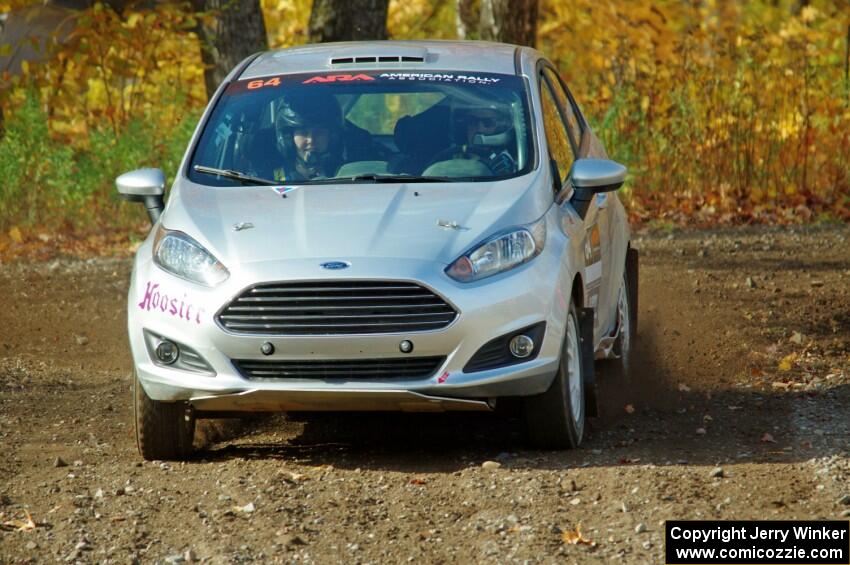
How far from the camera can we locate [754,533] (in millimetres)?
5121

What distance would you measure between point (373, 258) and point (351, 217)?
0.39 m

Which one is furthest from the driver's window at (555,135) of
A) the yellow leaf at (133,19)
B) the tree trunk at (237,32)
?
the yellow leaf at (133,19)

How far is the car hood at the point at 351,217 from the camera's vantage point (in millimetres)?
6184

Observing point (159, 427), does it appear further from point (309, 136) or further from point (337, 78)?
point (337, 78)

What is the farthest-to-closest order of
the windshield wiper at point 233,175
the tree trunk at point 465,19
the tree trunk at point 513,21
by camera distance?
1. the tree trunk at point 465,19
2. the tree trunk at point 513,21
3. the windshield wiper at point 233,175

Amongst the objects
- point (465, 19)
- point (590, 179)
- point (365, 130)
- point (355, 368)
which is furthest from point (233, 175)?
point (465, 19)


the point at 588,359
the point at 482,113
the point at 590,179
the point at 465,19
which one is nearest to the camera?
the point at 588,359

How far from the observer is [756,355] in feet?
30.1

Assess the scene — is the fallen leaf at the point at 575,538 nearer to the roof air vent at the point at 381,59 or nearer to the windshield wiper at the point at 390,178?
the windshield wiper at the point at 390,178

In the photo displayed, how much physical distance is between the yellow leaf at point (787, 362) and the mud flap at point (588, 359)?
234cm

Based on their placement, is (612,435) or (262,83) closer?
(612,435)

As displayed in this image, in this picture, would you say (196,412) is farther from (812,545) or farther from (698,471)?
(812,545)

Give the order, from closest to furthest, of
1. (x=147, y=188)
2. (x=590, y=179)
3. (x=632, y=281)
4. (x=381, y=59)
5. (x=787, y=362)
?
(x=590, y=179)
(x=147, y=188)
(x=381, y=59)
(x=787, y=362)
(x=632, y=281)

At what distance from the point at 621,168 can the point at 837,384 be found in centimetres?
205
